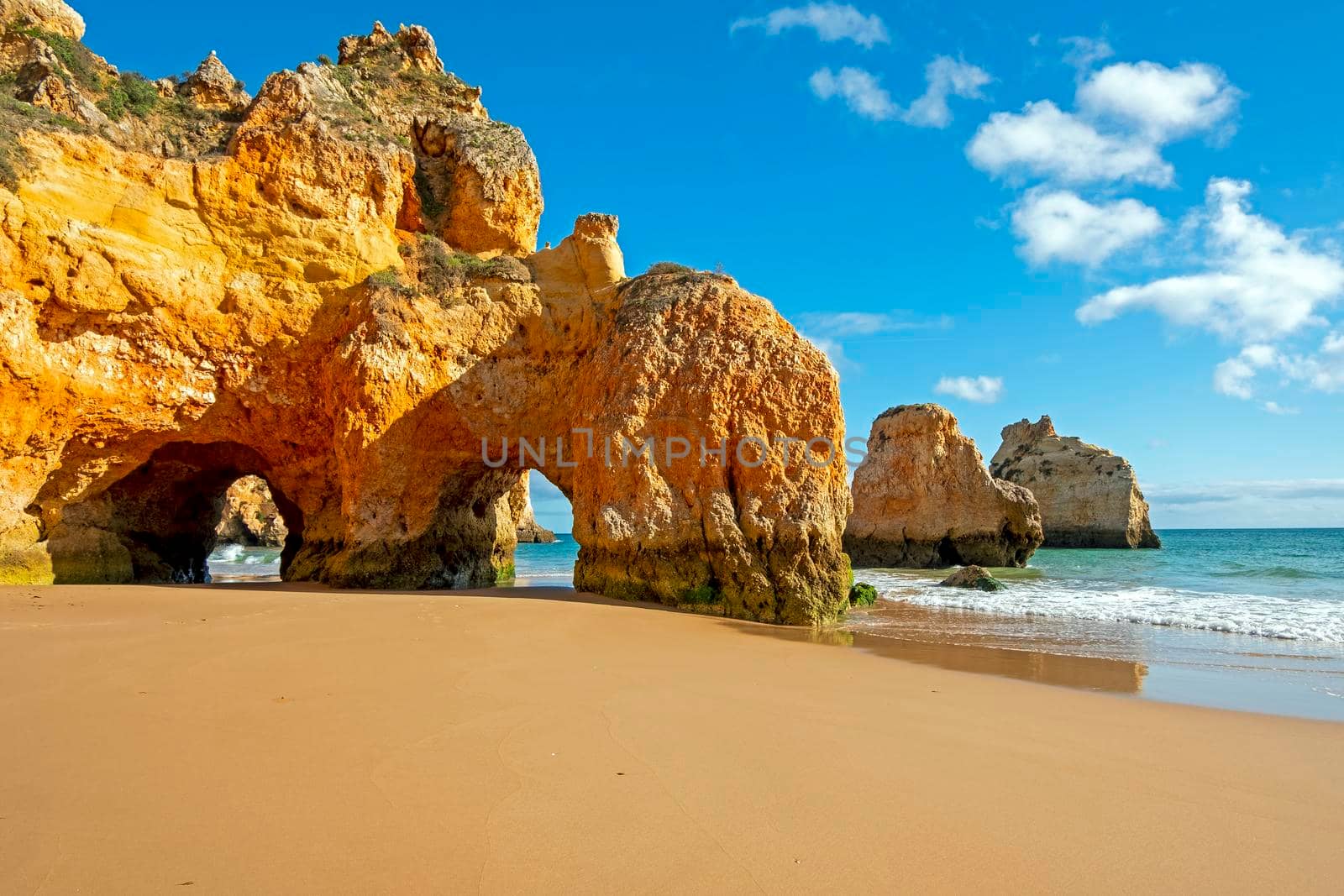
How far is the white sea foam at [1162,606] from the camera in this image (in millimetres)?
10414

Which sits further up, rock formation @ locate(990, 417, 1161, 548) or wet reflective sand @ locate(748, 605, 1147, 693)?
rock formation @ locate(990, 417, 1161, 548)

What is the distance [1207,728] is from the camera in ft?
15.0

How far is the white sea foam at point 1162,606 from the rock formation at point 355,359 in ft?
15.4

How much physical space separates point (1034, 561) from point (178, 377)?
33.3 m

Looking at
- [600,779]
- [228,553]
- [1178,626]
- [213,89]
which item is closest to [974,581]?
[1178,626]

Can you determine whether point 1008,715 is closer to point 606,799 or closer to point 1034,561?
point 606,799

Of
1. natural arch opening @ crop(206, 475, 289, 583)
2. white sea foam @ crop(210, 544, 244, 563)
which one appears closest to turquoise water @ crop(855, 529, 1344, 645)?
white sea foam @ crop(210, 544, 244, 563)

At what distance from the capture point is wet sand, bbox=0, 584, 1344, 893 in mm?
2262

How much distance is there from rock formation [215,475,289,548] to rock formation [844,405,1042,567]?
3204 centimetres

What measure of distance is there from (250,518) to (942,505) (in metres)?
37.0

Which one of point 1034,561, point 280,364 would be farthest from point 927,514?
point 280,364

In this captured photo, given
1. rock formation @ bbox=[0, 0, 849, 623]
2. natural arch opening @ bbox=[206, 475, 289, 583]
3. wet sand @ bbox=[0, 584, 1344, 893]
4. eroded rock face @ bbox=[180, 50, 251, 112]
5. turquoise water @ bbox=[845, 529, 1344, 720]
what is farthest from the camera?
natural arch opening @ bbox=[206, 475, 289, 583]

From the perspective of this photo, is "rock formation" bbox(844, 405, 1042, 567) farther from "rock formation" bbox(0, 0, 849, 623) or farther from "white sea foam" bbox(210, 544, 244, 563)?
"white sea foam" bbox(210, 544, 244, 563)

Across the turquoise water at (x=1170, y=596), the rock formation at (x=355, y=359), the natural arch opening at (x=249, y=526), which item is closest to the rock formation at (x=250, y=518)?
the natural arch opening at (x=249, y=526)
